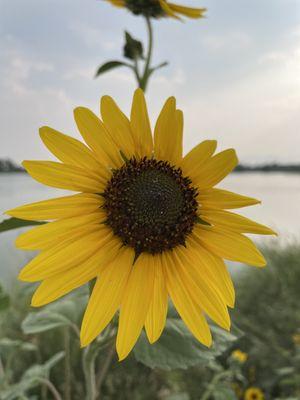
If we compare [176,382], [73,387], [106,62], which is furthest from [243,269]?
[106,62]

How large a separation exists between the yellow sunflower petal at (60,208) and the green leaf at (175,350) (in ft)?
0.93

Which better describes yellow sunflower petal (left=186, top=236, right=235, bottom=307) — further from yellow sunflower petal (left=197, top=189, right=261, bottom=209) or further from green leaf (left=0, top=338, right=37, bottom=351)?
green leaf (left=0, top=338, right=37, bottom=351)

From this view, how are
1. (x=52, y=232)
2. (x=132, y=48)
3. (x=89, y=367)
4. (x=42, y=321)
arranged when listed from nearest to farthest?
(x=52, y=232) → (x=89, y=367) → (x=42, y=321) → (x=132, y=48)

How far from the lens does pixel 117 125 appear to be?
0.72 m

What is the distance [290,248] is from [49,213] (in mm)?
3436

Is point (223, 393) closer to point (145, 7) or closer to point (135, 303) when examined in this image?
point (135, 303)

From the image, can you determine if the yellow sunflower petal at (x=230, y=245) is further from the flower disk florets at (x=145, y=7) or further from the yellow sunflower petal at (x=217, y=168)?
the flower disk florets at (x=145, y=7)

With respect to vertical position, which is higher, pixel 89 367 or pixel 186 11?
pixel 186 11

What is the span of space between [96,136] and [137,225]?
144 mm

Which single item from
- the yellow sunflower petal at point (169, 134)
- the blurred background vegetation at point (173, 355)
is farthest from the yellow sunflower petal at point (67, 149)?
the blurred background vegetation at point (173, 355)

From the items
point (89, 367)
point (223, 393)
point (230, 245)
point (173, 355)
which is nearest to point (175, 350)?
point (173, 355)

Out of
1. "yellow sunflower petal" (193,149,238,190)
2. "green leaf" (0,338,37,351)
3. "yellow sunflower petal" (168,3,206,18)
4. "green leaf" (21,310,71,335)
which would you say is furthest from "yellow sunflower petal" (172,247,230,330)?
"green leaf" (0,338,37,351)

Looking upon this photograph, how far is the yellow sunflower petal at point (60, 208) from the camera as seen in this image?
0.66 metres

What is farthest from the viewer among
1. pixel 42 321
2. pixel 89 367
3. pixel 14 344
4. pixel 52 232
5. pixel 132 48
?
pixel 14 344
